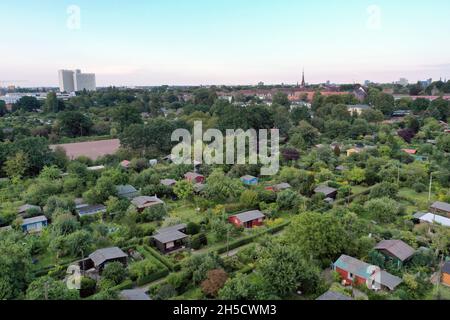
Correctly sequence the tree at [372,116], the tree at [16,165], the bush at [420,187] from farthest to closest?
1. the tree at [372,116]
2. the tree at [16,165]
3. the bush at [420,187]

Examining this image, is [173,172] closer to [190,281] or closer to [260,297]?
[190,281]

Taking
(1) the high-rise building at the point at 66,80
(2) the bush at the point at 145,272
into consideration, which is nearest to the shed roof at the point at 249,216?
(2) the bush at the point at 145,272

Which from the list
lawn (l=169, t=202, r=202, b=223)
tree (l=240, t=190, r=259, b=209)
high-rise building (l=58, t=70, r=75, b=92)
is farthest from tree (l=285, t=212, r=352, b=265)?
high-rise building (l=58, t=70, r=75, b=92)

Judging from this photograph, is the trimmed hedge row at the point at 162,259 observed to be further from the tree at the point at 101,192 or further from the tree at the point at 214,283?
the tree at the point at 101,192

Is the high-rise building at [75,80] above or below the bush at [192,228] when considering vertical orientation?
above

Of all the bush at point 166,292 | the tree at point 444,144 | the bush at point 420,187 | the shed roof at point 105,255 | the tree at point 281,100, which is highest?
the tree at point 281,100
